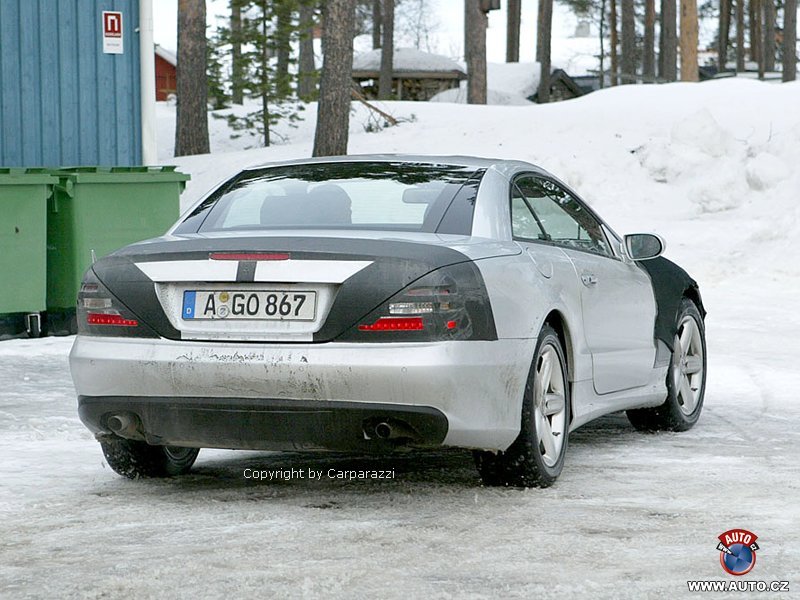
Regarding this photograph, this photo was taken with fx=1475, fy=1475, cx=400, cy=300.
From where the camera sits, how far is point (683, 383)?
777 centimetres

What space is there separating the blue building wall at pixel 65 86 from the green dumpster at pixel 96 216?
7.23ft

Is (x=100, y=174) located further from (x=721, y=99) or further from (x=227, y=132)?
(x=227, y=132)

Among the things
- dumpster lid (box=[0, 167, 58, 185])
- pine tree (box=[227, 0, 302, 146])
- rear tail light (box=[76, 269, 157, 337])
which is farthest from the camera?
pine tree (box=[227, 0, 302, 146])

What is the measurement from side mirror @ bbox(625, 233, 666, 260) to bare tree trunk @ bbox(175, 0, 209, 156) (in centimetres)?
1913

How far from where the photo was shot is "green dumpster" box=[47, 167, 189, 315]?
11953mm

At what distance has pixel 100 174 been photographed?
39.1 feet

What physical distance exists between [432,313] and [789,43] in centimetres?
4430

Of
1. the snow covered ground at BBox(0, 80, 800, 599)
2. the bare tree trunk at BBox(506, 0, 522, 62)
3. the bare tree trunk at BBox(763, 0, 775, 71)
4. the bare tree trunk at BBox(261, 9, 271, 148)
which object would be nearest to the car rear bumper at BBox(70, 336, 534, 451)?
the snow covered ground at BBox(0, 80, 800, 599)

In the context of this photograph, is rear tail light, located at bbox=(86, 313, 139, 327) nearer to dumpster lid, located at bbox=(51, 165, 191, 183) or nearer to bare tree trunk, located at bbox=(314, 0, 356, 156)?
dumpster lid, located at bbox=(51, 165, 191, 183)

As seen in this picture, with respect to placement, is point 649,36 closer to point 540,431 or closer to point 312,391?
point 540,431

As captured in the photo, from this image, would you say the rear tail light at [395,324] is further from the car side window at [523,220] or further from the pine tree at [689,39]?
the pine tree at [689,39]

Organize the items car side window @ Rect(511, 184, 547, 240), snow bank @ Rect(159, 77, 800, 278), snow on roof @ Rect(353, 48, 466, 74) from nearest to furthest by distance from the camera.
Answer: car side window @ Rect(511, 184, 547, 240) → snow bank @ Rect(159, 77, 800, 278) → snow on roof @ Rect(353, 48, 466, 74)

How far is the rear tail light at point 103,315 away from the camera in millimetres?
5496

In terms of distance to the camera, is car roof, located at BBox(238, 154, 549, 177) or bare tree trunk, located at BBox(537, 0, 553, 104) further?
bare tree trunk, located at BBox(537, 0, 553, 104)
